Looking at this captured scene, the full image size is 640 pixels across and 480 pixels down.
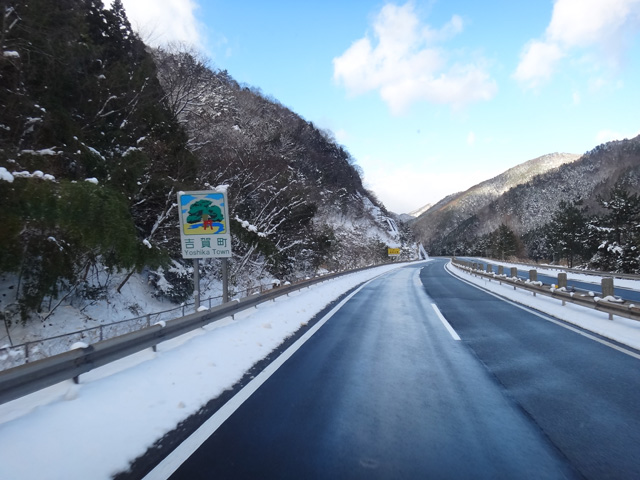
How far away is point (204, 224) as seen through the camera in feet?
32.2

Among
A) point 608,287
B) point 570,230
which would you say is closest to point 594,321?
point 608,287

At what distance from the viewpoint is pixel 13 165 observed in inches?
399

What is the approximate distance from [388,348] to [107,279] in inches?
553

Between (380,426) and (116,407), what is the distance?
2.64 metres

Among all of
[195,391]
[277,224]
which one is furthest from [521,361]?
[277,224]

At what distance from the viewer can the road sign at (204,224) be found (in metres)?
9.75

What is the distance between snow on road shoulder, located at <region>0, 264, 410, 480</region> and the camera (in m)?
3.04

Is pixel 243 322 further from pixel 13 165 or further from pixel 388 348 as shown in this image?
pixel 13 165

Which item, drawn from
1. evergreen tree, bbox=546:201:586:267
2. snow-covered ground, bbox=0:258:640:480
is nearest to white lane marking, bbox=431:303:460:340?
snow-covered ground, bbox=0:258:640:480

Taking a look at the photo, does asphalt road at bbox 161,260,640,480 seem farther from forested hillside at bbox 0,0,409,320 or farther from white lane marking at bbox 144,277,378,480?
forested hillside at bbox 0,0,409,320

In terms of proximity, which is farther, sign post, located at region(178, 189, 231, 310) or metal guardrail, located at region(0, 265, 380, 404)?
sign post, located at region(178, 189, 231, 310)

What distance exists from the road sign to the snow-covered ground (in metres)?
2.81

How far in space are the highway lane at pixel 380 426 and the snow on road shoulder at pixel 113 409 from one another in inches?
23.1

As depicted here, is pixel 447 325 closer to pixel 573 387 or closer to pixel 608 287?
pixel 573 387
